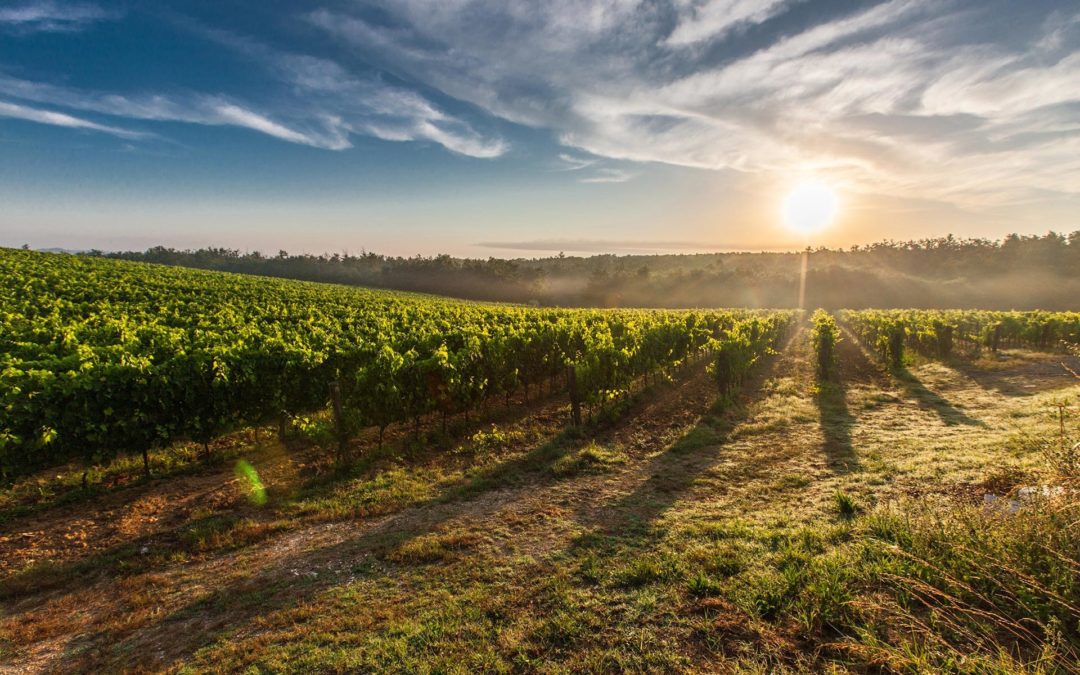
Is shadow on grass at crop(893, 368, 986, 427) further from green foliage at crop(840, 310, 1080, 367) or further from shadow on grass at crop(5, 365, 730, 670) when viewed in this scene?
shadow on grass at crop(5, 365, 730, 670)

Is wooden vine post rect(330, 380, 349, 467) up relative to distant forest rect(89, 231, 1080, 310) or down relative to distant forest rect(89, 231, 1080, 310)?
down

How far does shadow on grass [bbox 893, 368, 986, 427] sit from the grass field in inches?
42.2

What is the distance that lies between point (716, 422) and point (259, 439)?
12.8 metres

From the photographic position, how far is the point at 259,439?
37.2 feet

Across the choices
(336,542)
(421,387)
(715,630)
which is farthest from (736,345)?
(336,542)

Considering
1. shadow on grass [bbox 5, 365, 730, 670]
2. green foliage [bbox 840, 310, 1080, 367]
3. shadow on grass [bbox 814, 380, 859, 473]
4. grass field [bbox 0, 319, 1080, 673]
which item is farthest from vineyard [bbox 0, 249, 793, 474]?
green foliage [bbox 840, 310, 1080, 367]

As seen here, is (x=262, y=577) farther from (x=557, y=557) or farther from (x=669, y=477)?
(x=669, y=477)

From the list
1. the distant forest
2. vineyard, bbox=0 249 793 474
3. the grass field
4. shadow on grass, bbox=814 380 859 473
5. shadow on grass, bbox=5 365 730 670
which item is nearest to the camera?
the grass field

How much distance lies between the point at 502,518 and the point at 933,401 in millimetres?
16088

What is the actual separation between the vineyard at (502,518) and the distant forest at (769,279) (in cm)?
6916

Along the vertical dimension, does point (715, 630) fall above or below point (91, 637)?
above

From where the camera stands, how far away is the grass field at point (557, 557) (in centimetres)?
430

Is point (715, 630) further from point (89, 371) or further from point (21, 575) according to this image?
point (89, 371)

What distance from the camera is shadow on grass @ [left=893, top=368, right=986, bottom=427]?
480 inches
